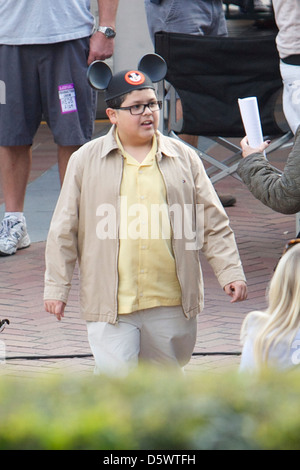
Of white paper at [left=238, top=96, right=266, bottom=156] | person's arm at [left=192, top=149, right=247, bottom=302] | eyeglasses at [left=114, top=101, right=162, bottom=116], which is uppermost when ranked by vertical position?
eyeglasses at [left=114, top=101, right=162, bottom=116]

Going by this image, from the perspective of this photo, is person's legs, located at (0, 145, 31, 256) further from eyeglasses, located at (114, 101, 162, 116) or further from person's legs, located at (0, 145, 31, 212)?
eyeglasses, located at (114, 101, 162, 116)

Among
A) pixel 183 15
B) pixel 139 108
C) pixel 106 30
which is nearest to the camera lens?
pixel 139 108

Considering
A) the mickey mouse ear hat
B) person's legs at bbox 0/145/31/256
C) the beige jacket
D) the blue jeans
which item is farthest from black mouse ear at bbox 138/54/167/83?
the blue jeans

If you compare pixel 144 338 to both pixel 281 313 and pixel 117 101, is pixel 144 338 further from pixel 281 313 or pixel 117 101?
pixel 117 101

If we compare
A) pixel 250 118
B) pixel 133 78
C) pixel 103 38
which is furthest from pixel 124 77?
pixel 103 38

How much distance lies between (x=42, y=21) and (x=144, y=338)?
315 centimetres

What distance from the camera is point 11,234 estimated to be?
6895mm

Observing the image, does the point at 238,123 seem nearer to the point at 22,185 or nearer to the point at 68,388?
the point at 22,185

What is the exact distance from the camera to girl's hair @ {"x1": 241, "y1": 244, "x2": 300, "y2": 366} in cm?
326

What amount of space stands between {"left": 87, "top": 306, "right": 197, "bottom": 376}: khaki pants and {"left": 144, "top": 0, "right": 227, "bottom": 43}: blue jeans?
3.86m

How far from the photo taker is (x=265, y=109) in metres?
6.83

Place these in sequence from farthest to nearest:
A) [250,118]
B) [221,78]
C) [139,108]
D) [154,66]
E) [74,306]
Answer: [221,78]
[74,306]
[250,118]
[154,66]
[139,108]

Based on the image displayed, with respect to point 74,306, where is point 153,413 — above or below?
above
